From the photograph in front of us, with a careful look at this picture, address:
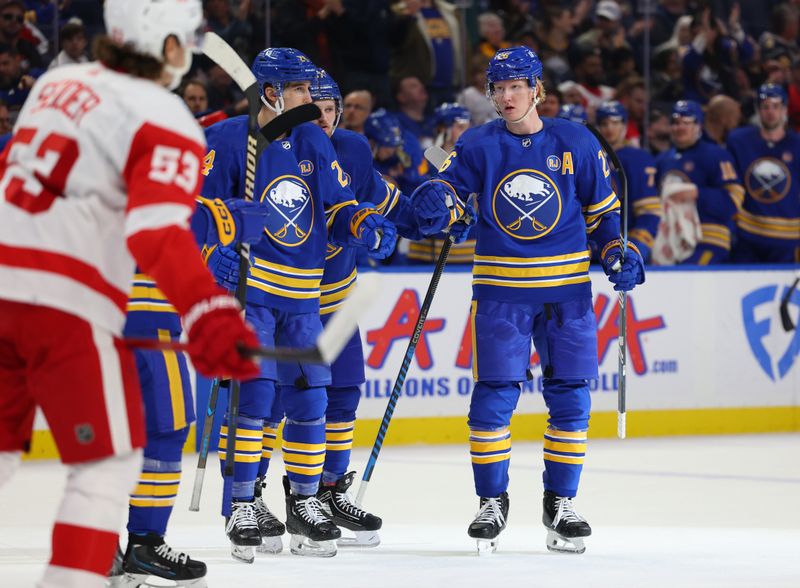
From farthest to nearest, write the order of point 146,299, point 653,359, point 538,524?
point 653,359
point 538,524
point 146,299

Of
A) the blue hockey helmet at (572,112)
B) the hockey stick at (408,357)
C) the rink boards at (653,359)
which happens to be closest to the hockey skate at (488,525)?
the hockey stick at (408,357)

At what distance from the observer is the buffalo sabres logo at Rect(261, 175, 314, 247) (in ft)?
14.8

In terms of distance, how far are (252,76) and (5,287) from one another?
168 cm

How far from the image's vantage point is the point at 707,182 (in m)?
8.29

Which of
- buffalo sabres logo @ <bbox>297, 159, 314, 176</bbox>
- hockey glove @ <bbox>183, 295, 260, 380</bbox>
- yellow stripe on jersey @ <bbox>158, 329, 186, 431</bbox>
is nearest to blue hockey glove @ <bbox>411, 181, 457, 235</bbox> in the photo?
buffalo sabres logo @ <bbox>297, 159, 314, 176</bbox>

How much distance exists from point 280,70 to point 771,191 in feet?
14.7

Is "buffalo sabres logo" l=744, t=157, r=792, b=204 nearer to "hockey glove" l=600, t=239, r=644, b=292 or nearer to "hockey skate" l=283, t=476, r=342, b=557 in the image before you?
"hockey glove" l=600, t=239, r=644, b=292

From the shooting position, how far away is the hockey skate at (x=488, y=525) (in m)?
4.50

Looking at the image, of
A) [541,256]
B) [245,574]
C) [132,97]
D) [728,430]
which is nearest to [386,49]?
[728,430]

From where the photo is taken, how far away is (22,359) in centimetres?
270

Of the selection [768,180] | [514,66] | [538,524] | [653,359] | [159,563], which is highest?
[514,66]

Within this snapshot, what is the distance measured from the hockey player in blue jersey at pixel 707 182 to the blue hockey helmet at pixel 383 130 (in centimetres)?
157

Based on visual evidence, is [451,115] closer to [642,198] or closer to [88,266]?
[642,198]

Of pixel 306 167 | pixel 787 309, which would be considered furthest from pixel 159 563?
pixel 787 309
